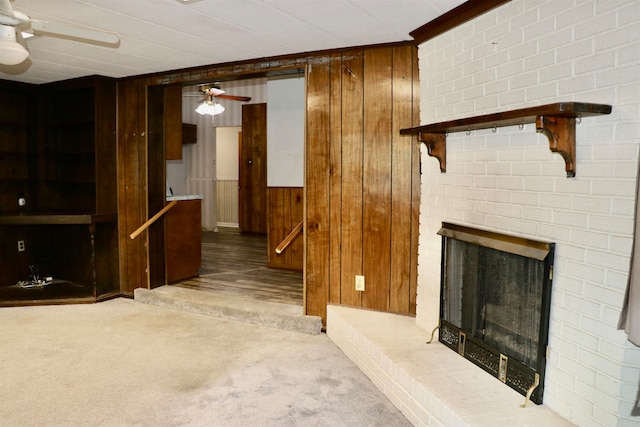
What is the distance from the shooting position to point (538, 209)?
2258 mm

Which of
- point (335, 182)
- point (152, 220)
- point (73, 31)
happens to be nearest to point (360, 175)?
point (335, 182)

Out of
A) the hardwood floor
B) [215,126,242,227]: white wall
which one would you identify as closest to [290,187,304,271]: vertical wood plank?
the hardwood floor

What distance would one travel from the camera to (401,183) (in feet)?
11.6

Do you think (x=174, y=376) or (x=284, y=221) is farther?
(x=284, y=221)

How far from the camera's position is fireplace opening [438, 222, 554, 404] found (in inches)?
86.7

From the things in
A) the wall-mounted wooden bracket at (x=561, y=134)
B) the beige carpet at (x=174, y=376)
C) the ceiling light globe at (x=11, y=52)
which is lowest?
the beige carpet at (x=174, y=376)

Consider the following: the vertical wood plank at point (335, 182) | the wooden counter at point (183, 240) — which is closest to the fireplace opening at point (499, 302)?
the vertical wood plank at point (335, 182)

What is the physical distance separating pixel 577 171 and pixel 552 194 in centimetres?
18

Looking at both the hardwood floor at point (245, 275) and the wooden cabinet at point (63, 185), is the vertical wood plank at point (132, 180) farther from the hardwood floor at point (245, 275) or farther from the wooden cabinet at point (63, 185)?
the hardwood floor at point (245, 275)

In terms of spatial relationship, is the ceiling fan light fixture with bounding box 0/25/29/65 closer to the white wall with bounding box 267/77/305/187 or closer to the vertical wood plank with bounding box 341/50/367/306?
the vertical wood plank with bounding box 341/50/367/306

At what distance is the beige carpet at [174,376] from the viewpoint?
2598mm

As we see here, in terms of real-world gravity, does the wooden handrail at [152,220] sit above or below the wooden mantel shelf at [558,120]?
below

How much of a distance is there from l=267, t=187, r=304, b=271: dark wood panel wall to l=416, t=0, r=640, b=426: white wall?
305cm

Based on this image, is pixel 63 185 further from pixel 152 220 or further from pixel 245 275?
pixel 245 275
